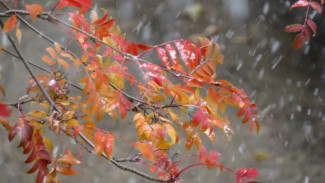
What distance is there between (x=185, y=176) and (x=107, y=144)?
7.65ft

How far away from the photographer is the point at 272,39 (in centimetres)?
365

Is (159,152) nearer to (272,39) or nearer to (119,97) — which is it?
(119,97)

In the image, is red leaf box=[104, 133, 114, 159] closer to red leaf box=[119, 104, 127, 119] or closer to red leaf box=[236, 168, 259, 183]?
red leaf box=[119, 104, 127, 119]

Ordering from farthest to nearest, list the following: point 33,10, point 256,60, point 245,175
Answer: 1. point 256,60
2. point 245,175
3. point 33,10

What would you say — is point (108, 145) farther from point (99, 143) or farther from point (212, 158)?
point (212, 158)

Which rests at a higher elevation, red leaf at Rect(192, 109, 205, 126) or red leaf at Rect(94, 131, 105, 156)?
red leaf at Rect(192, 109, 205, 126)

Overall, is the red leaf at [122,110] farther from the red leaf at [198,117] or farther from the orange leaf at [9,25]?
the orange leaf at [9,25]

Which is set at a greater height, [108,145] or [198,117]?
[198,117]

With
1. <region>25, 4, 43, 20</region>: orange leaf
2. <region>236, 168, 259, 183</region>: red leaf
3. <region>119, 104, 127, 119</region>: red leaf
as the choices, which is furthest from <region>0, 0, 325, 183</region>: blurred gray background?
<region>25, 4, 43, 20</region>: orange leaf

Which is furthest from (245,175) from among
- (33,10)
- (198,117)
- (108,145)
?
(33,10)

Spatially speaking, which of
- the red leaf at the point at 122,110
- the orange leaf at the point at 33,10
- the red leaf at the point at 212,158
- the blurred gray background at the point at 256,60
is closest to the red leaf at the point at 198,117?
the red leaf at the point at 212,158

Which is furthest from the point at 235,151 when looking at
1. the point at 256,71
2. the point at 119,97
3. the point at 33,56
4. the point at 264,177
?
the point at 119,97

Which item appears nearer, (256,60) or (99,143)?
(99,143)

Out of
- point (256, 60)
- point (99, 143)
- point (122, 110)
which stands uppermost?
point (256, 60)
